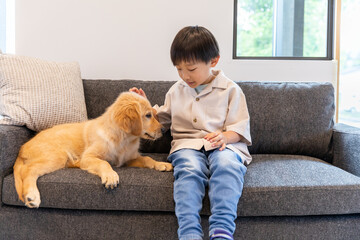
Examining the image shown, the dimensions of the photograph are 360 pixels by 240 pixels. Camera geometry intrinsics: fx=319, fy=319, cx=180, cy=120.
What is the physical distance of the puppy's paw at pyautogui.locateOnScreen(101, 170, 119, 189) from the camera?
174 centimetres

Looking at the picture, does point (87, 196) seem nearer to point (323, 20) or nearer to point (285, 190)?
point (285, 190)

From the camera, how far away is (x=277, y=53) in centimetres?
345

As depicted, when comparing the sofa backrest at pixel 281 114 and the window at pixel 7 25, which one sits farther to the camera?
the window at pixel 7 25

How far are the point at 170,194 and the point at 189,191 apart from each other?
174 millimetres

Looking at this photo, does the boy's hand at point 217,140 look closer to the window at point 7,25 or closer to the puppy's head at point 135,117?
the puppy's head at point 135,117

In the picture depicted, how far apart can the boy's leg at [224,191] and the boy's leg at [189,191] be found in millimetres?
57

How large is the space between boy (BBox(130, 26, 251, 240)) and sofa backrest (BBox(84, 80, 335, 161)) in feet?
1.10

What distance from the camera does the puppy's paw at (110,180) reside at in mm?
1744

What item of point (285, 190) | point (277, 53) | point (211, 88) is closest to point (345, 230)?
point (285, 190)

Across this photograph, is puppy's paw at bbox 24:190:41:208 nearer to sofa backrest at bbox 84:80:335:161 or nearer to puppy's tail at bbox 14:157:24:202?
puppy's tail at bbox 14:157:24:202

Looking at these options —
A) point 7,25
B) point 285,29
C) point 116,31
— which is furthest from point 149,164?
point 285,29

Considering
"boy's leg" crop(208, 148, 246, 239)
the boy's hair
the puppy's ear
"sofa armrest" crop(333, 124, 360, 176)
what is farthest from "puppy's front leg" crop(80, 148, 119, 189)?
"sofa armrest" crop(333, 124, 360, 176)

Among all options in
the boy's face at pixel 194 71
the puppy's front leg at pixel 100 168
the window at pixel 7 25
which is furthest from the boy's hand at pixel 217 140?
the window at pixel 7 25

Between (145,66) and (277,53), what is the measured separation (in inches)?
56.6
